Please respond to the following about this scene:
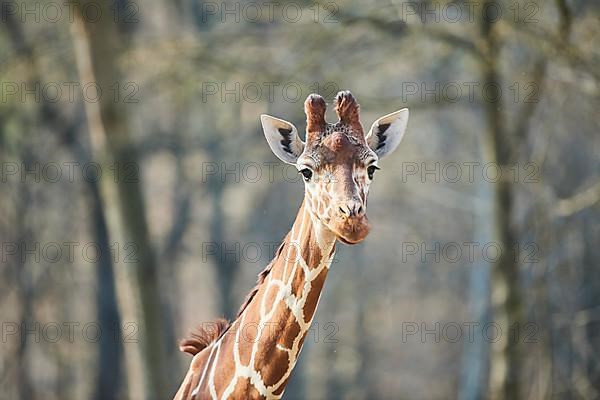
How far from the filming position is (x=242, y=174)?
25.8 metres

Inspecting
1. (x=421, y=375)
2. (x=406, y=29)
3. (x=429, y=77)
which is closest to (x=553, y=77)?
(x=406, y=29)

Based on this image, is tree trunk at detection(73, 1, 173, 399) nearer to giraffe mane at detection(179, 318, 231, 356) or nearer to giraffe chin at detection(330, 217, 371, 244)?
giraffe mane at detection(179, 318, 231, 356)

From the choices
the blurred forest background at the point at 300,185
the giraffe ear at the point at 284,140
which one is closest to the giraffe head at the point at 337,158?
the giraffe ear at the point at 284,140

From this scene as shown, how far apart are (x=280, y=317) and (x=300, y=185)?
25.1 meters

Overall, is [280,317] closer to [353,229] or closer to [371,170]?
[353,229]

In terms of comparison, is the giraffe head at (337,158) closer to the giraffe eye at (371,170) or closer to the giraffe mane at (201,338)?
the giraffe eye at (371,170)

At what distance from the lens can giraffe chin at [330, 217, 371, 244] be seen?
208 inches

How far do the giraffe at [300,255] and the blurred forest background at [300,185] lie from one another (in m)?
5.35

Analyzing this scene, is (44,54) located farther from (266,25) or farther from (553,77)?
(553,77)

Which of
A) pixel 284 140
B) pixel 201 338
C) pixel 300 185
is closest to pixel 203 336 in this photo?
pixel 201 338

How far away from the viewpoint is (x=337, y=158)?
18.6 ft

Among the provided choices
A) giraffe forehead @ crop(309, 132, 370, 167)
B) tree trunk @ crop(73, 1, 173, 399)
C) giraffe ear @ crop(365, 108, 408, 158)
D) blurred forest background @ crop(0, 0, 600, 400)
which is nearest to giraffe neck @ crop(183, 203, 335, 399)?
giraffe forehead @ crop(309, 132, 370, 167)

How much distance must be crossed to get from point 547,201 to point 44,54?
8.05m

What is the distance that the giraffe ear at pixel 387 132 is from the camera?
637cm
